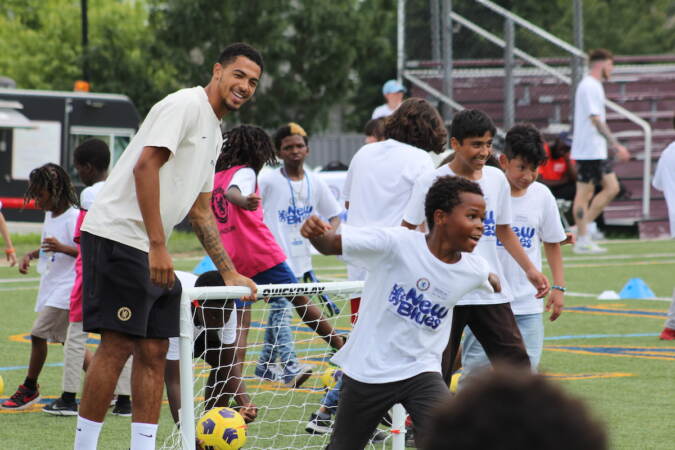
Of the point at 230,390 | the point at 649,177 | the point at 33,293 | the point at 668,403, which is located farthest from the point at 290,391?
the point at 649,177

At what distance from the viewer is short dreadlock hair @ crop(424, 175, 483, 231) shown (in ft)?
16.0

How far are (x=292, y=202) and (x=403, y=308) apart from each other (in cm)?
410

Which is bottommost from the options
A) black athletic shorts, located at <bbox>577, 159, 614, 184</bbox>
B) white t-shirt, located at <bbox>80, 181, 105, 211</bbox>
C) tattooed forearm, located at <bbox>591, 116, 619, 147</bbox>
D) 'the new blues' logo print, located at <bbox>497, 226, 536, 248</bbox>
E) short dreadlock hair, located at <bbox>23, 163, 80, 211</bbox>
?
'the new blues' logo print, located at <bbox>497, 226, 536, 248</bbox>

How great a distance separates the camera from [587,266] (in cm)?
1590

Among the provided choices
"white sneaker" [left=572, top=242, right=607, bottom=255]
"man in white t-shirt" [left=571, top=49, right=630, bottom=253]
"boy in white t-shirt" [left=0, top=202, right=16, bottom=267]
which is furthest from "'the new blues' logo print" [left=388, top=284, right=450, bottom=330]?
"white sneaker" [left=572, top=242, right=607, bottom=255]

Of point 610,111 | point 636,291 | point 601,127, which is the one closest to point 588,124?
point 601,127

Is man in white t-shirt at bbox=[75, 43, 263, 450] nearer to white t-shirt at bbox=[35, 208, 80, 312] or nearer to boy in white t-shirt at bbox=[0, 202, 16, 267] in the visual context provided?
white t-shirt at bbox=[35, 208, 80, 312]

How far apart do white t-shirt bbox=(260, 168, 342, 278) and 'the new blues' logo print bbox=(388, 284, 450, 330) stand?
395 cm

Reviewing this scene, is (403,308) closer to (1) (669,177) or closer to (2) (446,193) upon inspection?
(2) (446,193)

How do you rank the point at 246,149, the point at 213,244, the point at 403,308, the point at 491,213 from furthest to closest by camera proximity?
1. the point at 246,149
2. the point at 491,213
3. the point at 213,244
4. the point at 403,308

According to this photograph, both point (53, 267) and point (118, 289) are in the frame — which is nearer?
point (118, 289)

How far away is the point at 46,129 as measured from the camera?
82.8ft

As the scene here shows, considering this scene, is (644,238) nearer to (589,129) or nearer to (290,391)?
(589,129)

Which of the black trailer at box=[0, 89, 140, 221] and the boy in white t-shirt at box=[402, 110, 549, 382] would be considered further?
the black trailer at box=[0, 89, 140, 221]
